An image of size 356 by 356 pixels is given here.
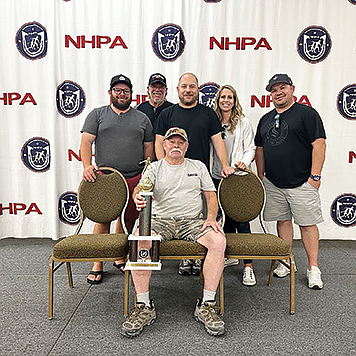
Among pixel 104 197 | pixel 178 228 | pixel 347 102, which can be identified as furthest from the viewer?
pixel 347 102

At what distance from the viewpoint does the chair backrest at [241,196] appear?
3.03m

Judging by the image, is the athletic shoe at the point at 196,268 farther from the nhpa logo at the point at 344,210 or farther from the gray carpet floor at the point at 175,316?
the nhpa logo at the point at 344,210


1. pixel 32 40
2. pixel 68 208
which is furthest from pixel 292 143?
pixel 32 40

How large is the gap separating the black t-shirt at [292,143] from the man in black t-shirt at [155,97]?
102 centimetres

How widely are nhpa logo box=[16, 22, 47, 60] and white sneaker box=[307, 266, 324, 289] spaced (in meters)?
3.46

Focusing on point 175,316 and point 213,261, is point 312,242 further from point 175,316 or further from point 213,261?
point 175,316

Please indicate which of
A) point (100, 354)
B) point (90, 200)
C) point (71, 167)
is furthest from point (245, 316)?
point (71, 167)

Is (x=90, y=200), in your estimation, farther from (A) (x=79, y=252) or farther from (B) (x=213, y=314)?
(B) (x=213, y=314)

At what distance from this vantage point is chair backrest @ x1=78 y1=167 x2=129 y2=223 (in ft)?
9.72

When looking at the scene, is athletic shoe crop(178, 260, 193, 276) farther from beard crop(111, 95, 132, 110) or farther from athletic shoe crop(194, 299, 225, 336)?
beard crop(111, 95, 132, 110)

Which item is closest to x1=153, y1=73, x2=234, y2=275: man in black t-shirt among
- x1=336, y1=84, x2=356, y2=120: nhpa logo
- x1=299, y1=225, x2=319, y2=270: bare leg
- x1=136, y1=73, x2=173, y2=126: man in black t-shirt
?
x1=136, y1=73, x2=173, y2=126: man in black t-shirt

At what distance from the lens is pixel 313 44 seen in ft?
13.1

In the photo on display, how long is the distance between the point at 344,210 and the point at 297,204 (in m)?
1.46

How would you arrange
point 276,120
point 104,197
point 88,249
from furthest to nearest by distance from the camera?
1. point 276,120
2. point 104,197
3. point 88,249
